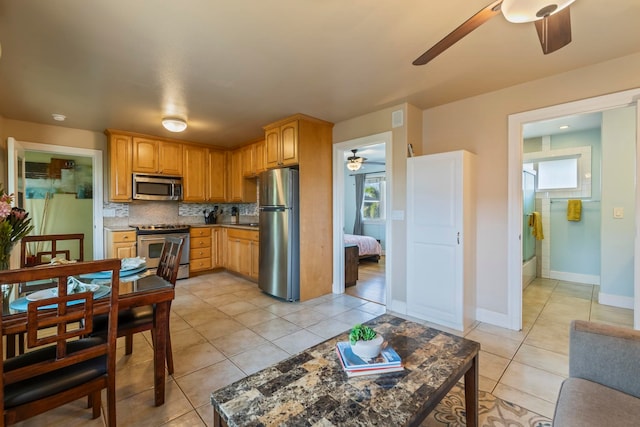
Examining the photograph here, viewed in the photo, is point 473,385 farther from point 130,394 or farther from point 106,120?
point 106,120

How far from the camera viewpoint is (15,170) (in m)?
3.13

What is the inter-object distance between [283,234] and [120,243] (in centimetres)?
261

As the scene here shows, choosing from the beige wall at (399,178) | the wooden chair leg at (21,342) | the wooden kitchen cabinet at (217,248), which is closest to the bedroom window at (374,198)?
the wooden kitchen cabinet at (217,248)

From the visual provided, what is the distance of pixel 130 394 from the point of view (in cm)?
183

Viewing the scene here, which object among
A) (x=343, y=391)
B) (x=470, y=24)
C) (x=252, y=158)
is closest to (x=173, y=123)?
(x=252, y=158)

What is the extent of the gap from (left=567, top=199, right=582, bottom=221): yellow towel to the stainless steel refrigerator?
436cm

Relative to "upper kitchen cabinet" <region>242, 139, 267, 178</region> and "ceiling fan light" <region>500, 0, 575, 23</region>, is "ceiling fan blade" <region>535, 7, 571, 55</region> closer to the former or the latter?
"ceiling fan light" <region>500, 0, 575, 23</region>

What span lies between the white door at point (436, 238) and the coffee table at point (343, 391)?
1462mm

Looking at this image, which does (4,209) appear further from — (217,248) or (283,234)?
(217,248)

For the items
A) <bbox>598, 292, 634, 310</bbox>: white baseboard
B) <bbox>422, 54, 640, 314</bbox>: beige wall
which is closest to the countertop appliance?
<bbox>422, 54, 640, 314</bbox>: beige wall

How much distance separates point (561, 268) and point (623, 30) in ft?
12.9

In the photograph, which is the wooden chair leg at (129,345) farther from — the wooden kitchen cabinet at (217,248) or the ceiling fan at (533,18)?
the ceiling fan at (533,18)

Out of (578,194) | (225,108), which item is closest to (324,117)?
(225,108)

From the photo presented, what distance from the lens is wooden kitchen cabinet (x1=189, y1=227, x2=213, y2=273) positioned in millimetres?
4879
